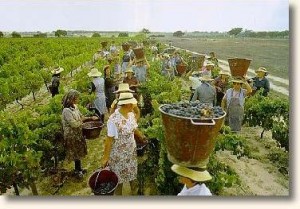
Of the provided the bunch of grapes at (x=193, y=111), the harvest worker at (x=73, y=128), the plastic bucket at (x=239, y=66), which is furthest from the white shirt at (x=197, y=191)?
the plastic bucket at (x=239, y=66)

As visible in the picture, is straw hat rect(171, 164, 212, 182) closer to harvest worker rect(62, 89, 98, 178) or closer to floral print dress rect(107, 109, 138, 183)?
floral print dress rect(107, 109, 138, 183)

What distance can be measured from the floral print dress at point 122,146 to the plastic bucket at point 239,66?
1755 millimetres

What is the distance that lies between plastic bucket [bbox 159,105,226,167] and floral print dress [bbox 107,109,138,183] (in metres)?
0.65

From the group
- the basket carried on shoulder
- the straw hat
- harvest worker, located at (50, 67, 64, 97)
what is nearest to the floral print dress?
the straw hat

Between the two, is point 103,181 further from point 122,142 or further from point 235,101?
point 235,101

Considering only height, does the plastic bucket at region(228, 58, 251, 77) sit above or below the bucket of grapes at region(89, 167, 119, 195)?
above

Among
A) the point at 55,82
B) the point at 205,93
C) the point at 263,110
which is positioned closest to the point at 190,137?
the point at 205,93

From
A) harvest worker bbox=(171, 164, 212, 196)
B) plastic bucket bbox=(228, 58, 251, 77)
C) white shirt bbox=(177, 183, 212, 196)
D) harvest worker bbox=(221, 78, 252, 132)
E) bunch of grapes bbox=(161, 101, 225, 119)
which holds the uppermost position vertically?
plastic bucket bbox=(228, 58, 251, 77)

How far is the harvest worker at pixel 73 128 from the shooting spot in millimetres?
3887

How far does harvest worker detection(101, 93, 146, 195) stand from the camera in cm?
336

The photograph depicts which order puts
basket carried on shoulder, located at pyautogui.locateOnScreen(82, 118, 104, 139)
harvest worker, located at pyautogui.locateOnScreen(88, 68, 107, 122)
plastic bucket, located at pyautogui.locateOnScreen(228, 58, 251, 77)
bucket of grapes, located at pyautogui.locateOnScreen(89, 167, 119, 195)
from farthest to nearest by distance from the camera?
harvest worker, located at pyautogui.locateOnScreen(88, 68, 107, 122)
plastic bucket, located at pyautogui.locateOnScreen(228, 58, 251, 77)
basket carried on shoulder, located at pyautogui.locateOnScreen(82, 118, 104, 139)
bucket of grapes, located at pyautogui.locateOnScreen(89, 167, 119, 195)

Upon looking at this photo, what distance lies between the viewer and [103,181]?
3646 millimetres

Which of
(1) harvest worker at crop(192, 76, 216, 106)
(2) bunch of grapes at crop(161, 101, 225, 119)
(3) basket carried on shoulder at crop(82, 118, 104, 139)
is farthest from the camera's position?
(1) harvest worker at crop(192, 76, 216, 106)
